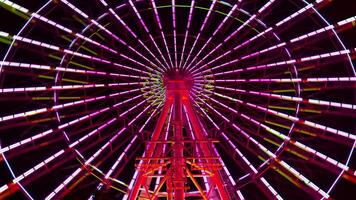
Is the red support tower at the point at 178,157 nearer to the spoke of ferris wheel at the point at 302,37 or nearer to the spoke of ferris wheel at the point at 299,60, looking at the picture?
the spoke of ferris wheel at the point at 302,37

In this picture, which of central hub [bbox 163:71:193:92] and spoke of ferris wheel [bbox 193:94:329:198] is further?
central hub [bbox 163:71:193:92]

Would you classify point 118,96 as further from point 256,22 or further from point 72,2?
point 256,22

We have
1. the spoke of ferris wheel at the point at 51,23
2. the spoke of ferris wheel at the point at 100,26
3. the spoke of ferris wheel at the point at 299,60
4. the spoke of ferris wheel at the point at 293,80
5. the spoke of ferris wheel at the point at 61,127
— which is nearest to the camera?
the spoke of ferris wheel at the point at 61,127

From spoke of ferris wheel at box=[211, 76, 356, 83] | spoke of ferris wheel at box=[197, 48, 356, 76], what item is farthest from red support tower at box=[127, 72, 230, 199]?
spoke of ferris wheel at box=[197, 48, 356, 76]

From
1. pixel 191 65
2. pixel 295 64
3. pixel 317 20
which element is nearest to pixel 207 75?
pixel 191 65

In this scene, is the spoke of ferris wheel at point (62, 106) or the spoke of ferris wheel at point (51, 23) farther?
the spoke of ferris wheel at point (51, 23)

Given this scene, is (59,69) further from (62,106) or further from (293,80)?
(293,80)

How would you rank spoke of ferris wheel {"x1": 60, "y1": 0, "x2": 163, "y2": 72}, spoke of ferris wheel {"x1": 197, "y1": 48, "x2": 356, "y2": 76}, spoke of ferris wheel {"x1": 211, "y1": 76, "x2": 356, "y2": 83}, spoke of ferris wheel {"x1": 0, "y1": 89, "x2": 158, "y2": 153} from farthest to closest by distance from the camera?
spoke of ferris wheel {"x1": 60, "y1": 0, "x2": 163, "y2": 72}, spoke of ferris wheel {"x1": 197, "y1": 48, "x2": 356, "y2": 76}, spoke of ferris wheel {"x1": 211, "y1": 76, "x2": 356, "y2": 83}, spoke of ferris wheel {"x1": 0, "y1": 89, "x2": 158, "y2": 153}

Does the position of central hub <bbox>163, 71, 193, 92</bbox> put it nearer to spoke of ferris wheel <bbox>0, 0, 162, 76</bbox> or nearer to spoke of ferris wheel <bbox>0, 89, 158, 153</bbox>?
spoke of ferris wheel <bbox>0, 89, 158, 153</bbox>

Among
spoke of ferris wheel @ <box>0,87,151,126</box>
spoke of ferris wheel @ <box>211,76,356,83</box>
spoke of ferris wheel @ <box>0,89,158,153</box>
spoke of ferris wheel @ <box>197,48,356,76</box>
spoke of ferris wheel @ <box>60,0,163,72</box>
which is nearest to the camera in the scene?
spoke of ferris wheel @ <box>0,89,158,153</box>

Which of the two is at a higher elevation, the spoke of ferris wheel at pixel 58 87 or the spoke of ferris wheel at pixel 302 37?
the spoke of ferris wheel at pixel 302 37

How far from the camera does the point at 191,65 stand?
15.0 metres

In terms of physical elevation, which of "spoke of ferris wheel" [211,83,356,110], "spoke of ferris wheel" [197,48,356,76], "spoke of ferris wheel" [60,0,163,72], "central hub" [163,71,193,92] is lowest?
"spoke of ferris wheel" [211,83,356,110]

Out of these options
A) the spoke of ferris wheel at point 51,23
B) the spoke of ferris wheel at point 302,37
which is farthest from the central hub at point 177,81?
the spoke of ferris wheel at point 51,23
